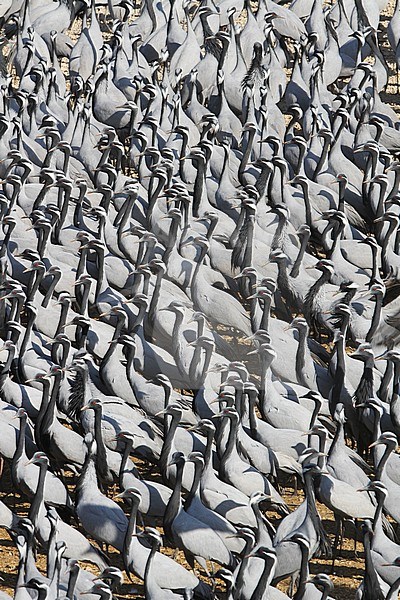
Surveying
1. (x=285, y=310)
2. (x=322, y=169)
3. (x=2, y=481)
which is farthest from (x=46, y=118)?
(x=2, y=481)

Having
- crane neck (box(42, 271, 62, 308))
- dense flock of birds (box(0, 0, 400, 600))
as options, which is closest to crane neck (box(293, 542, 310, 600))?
dense flock of birds (box(0, 0, 400, 600))

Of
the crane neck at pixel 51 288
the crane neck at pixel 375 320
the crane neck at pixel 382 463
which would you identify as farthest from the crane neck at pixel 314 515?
the crane neck at pixel 51 288

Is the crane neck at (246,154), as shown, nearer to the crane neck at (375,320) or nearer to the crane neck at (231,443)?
the crane neck at (375,320)

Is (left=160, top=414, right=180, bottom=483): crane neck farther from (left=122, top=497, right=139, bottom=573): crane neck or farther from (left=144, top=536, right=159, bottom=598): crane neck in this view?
(left=144, top=536, right=159, bottom=598): crane neck

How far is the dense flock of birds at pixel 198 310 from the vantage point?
7.29 m

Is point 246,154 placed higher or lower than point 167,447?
higher

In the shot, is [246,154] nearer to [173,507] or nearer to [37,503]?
[173,507]

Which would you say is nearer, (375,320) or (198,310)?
(375,320)

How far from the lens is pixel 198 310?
973cm

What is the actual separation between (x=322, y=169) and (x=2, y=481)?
4708 mm

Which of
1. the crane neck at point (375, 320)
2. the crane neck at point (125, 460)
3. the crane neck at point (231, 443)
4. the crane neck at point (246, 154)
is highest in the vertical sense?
the crane neck at point (246, 154)

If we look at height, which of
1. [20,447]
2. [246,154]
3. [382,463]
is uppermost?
[246,154]

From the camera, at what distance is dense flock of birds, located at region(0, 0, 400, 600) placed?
287 inches

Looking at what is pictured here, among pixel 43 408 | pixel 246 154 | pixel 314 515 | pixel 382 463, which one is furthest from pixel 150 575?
pixel 246 154
